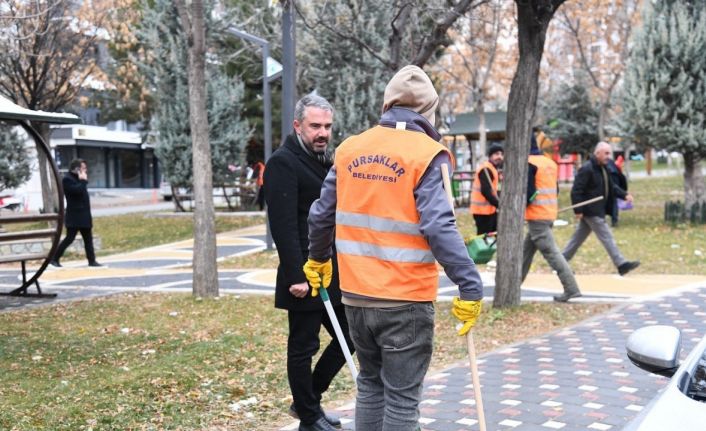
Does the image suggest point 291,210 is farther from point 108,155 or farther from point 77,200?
point 108,155

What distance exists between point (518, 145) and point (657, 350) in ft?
18.5

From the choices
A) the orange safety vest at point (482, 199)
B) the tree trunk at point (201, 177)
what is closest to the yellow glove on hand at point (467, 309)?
the tree trunk at point (201, 177)

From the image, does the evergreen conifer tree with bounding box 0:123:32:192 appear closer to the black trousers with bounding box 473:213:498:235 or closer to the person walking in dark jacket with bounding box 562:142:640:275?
the black trousers with bounding box 473:213:498:235

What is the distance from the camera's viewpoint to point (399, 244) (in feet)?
11.6

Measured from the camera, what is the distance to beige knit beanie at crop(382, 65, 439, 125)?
12.2 feet

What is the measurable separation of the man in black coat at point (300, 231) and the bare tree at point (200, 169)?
5.07m

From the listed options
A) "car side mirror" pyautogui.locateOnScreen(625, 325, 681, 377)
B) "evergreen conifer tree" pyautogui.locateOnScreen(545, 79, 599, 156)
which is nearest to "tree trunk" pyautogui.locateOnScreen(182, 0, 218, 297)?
"car side mirror" pyautogui.locateOnScreen(625, 325, 681, 377)

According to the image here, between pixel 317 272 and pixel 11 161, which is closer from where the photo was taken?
pixel 317 272

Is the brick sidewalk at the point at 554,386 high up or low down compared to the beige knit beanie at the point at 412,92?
down

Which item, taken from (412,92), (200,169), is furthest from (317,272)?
(200,169)

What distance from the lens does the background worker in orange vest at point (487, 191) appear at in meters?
11.1

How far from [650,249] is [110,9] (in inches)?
535

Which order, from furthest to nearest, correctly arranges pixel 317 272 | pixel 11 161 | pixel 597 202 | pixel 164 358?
1. pixel 11 161
2. pixel 597 202
3. pixel 164 358
4. pixel 317 272

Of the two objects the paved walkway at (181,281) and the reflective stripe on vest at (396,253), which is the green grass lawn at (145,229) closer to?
the paved walkway at (181,281)
